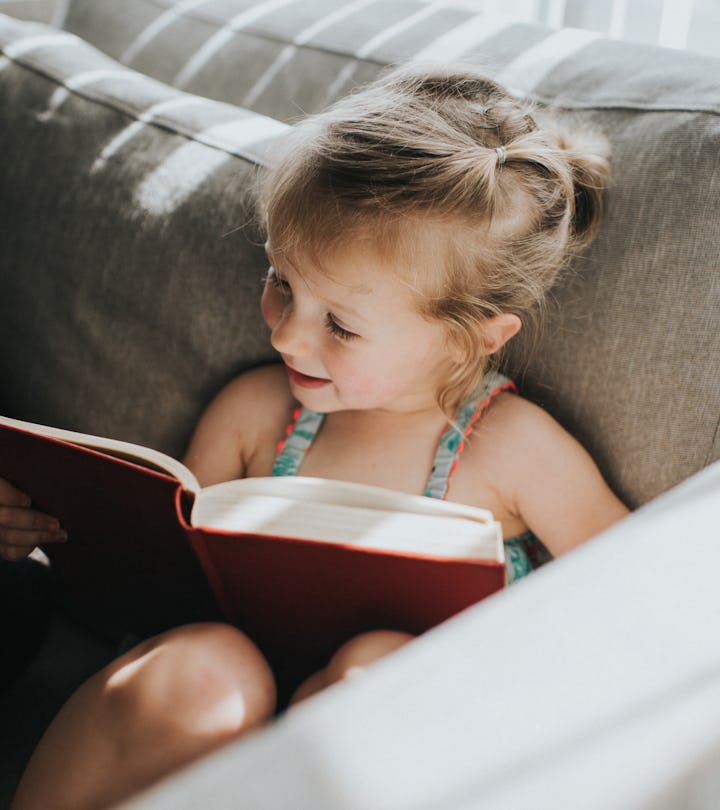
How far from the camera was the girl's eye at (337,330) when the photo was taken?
2.68 feet

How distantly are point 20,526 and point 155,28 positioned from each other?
86 centimetres

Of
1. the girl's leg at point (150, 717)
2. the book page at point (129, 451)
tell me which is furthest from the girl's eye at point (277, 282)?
the girl's leg at point (150, 717)

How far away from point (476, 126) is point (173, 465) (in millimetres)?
439

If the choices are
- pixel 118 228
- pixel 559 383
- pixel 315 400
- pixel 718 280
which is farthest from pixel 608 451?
pixel 118 228

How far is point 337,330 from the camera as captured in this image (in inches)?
32.3

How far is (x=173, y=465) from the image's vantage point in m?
0.69

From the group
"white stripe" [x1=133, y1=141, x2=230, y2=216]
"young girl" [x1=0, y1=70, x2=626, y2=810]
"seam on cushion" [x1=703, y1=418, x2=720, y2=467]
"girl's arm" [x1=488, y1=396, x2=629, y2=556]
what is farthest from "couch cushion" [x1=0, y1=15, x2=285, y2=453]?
"seam on cushion" [x1=703, y1=418, x2=720, y2=467]

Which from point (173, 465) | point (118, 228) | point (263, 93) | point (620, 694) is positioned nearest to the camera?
point (620, 694)

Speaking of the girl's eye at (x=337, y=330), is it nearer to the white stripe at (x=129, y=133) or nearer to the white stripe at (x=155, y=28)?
the white stripe at (x=129, y=133)

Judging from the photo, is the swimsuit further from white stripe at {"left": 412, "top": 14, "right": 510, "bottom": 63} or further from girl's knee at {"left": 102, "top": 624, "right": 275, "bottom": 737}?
white stripe at {"left": 412, "top": 14, "right": 510, "bottom": 63}

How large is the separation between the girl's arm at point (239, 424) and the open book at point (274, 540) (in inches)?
7.1

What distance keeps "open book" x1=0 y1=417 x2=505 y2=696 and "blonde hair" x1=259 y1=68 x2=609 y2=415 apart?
0.24 metres

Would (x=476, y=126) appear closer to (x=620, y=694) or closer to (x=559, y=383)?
(x=559, y=383)

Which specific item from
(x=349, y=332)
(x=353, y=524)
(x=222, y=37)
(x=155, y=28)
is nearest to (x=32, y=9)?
(x=155, y=28)
